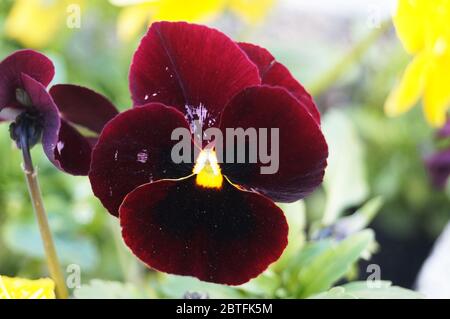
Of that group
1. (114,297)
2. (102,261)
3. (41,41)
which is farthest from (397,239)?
(114,297)

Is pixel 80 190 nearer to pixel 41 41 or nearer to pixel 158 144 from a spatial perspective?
pixel 41 41

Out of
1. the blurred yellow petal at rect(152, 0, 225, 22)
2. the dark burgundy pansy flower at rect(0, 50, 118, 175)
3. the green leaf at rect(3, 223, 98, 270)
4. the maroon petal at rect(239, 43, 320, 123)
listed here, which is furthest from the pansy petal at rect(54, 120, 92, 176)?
the green leaf at rect(3, 223, 98, 270)

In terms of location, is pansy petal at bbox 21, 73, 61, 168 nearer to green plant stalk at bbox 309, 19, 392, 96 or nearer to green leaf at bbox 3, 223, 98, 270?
green leaf at bbox 3, 223, 98, 270

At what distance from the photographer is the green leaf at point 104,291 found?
0.47 metres

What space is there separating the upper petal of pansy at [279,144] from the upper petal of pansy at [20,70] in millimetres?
102

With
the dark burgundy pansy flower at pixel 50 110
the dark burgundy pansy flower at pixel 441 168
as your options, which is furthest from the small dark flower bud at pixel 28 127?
the dark burgundy pansy flower at pixel 441 168

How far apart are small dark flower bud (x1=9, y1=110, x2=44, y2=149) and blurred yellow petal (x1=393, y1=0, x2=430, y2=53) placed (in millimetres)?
243

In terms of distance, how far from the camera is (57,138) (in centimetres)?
38

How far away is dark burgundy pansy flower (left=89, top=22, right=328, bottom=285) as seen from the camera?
0.36 m

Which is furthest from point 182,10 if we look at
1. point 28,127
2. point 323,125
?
point 28,127

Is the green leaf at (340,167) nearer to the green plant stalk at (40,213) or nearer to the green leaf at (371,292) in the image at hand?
the green leaf at (371,292)

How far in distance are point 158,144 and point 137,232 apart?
48 mm

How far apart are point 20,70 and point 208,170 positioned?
0.38 feet

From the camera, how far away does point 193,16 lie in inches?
25.7
